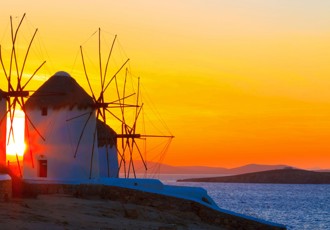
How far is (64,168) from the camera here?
4491 centimetres

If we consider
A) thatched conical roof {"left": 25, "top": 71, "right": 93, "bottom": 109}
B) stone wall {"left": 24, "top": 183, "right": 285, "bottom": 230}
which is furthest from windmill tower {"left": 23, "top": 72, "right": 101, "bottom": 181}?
stone wall {"left": 24, "top": 183, "right": 285, "bottom": 230}

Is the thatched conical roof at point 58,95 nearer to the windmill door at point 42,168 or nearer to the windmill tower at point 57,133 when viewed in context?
the windmill tower at point 57,133

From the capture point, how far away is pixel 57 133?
4494cm

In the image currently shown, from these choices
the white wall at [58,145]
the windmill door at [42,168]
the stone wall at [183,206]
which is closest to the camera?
the stone wall at [183,206]

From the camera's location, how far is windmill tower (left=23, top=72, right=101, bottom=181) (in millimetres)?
44875

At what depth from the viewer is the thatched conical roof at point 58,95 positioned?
44.9 meters

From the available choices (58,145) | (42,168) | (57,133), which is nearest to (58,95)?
(57,133)

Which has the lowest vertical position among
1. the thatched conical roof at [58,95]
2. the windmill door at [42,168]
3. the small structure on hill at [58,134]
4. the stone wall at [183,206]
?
the stone wall at [183,206]

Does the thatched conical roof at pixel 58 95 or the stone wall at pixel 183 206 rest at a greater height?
the thatched conical roof at pixel 58 95

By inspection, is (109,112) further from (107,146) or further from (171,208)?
(171,208)

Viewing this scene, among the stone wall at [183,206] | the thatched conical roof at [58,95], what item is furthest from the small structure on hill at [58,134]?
the stone wall at [183,206]

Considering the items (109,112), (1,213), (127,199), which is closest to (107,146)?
(109,112)

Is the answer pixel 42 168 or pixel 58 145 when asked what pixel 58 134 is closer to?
pixel 58 145

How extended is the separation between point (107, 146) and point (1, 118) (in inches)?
543
